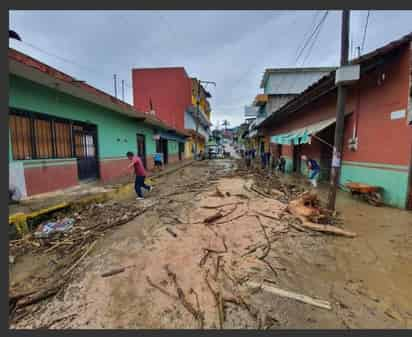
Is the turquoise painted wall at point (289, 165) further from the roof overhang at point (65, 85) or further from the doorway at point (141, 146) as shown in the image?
the roof overhang at point (65, 85)

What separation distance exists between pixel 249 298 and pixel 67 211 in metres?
5.65

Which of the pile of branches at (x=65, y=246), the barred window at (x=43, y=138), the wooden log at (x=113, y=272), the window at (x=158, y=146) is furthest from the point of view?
the window at (x=158, y=146)

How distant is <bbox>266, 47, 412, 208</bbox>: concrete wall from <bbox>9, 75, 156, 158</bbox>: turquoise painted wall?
11123 mm

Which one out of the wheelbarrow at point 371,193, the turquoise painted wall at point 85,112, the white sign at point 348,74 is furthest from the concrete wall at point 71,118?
the wheelbarrow at point 371,193

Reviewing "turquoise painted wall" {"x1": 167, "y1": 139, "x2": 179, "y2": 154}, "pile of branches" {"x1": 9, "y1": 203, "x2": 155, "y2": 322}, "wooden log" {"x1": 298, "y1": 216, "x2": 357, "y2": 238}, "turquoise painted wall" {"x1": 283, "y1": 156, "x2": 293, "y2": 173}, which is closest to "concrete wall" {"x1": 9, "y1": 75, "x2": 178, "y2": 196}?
"pile of branches" {"x1": 9, "y1": 203, "x2": 155, "y2": 322}

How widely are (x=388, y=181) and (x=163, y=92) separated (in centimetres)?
2594

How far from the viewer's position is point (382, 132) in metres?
6.24

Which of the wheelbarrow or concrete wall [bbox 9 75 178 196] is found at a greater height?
concrete wall [bbox 9 75 178 196]

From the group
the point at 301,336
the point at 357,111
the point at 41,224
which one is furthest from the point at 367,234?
the point at 41,224

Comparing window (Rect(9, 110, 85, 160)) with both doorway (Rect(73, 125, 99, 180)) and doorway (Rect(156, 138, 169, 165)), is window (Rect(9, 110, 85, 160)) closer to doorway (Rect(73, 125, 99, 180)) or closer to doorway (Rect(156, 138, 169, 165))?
doorway (Rect(73, 125, 99, 180))

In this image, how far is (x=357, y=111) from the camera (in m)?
7.27

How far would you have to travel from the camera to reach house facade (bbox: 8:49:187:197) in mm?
5684

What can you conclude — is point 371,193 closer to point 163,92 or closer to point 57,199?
point 57,199

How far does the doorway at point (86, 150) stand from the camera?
8.52m
